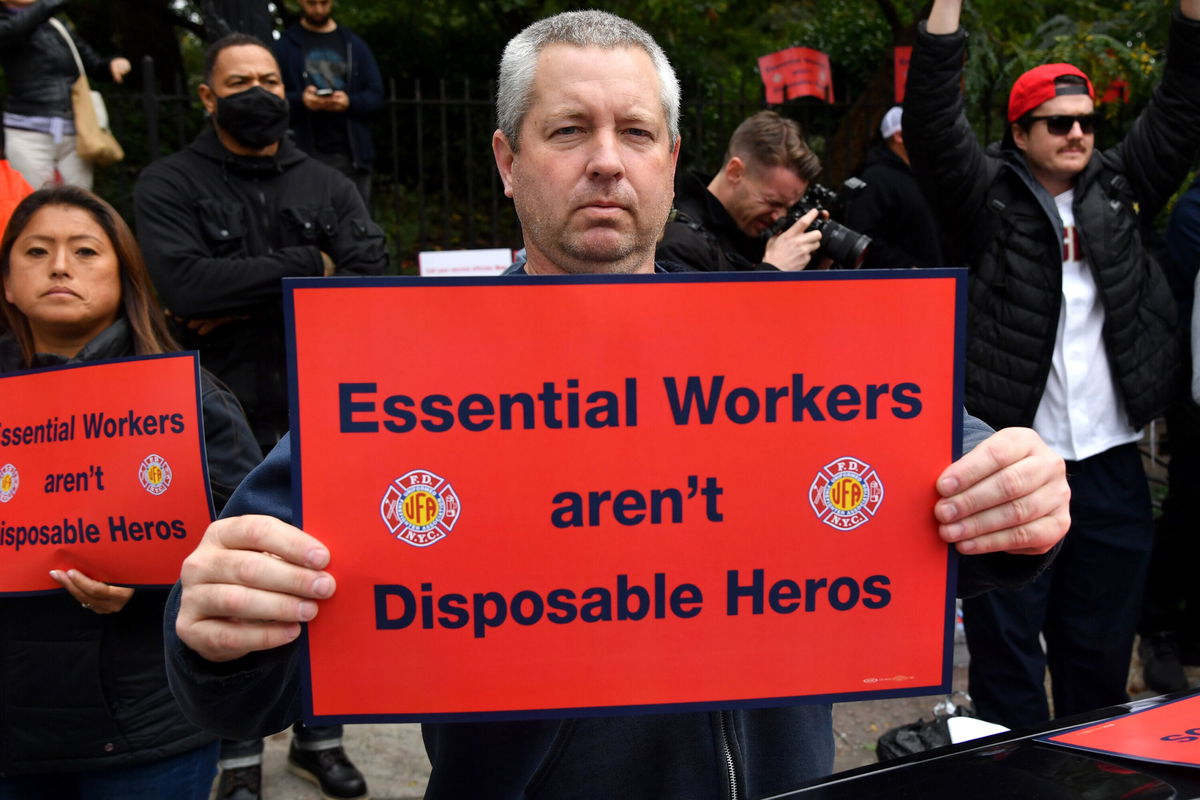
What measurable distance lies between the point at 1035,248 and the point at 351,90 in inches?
174

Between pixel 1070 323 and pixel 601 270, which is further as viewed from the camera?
pixel 1070 323

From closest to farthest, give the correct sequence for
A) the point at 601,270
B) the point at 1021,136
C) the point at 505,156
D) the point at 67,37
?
1. the point at 601,270
2. the point at 505,156
3. the point at 1021,136
4. the point at 67,37

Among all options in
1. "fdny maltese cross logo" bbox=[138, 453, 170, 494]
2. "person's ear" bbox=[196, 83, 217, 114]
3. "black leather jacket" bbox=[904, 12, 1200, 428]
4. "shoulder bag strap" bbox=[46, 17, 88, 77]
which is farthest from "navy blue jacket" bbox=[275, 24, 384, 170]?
"fdny maltese cross logo" bbox=[138, 453, 170, 494]

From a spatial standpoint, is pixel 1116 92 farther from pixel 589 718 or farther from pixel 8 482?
pixel 8 482

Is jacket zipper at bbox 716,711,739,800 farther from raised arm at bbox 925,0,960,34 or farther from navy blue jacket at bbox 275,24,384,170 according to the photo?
navy blue jacket at bbox 275,24,384,170

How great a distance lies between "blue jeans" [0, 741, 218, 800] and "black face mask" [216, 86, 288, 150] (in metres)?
2.32

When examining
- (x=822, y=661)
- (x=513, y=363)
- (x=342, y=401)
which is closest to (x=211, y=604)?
(x=342, y=401)

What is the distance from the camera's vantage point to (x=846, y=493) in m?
1.50

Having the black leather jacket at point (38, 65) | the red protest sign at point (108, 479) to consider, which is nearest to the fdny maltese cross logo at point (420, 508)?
the red protest sign at point (108, 479)

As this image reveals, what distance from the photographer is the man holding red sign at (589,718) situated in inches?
54.0

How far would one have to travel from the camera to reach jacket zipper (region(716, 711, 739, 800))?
158 cm

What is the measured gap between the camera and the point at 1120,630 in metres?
3.71

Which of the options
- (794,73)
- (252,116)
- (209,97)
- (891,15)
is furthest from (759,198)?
(891,15)

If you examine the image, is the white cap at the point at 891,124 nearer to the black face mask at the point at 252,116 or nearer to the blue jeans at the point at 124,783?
the black face mask at the point at 252,116
